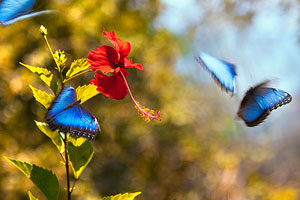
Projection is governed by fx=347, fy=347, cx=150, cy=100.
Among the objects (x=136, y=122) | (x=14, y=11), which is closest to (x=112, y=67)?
(x=14, y=11)

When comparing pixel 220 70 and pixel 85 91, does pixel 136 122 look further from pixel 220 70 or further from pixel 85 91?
pixel 85 91

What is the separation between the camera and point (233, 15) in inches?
157

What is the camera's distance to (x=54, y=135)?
0.80 m

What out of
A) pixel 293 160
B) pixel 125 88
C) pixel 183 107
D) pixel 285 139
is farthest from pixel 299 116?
pixel 125 88

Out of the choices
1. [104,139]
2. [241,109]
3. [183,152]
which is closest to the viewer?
[241,109]

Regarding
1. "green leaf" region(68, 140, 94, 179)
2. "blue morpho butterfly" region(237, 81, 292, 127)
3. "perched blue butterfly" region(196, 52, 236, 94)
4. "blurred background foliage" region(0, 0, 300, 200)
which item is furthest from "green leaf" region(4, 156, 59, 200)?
"blurred background foliage" region(0, 0, 300, 200)

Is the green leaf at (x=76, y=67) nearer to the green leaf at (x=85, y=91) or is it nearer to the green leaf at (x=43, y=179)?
the green leaf at (x=85, y=91)

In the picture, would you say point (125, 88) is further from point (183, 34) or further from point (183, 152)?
point (183, 34)

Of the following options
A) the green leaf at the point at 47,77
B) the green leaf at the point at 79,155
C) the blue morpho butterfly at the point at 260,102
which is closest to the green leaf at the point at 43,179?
the green leaf at the point at 79,155

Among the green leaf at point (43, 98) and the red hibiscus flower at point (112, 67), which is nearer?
the green leaf at point (43, 98)

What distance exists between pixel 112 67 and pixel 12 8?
0.99 feet

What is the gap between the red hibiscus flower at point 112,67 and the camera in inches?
32.5

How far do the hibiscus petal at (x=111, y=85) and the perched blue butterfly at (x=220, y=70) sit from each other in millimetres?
292

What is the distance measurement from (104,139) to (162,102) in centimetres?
61
